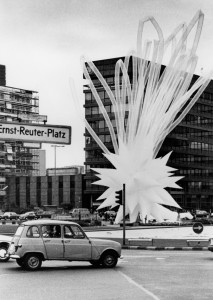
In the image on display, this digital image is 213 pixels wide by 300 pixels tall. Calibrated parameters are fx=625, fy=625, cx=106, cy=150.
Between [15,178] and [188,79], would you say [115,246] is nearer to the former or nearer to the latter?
[188,79]

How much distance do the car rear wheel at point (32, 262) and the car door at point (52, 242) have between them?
1.21ft

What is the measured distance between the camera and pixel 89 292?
14.6 meters

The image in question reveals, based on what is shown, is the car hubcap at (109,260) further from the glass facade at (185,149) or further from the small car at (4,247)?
the glass facade at (185,149)

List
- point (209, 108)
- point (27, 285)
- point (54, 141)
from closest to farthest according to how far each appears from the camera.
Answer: point (27, 285)
point (54, 141)
point (209, 108)

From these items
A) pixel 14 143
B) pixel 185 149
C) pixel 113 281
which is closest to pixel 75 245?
pixel 113 281

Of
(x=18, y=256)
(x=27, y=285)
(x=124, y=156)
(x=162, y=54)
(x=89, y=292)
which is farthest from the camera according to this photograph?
(x=124, y=156)

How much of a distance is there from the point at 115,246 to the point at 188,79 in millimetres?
42543

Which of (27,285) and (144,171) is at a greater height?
(144,171)

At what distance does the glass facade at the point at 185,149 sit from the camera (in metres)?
120

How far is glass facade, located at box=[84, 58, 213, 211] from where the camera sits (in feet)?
393

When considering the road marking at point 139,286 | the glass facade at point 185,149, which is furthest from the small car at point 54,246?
the glass facade at point 185,149

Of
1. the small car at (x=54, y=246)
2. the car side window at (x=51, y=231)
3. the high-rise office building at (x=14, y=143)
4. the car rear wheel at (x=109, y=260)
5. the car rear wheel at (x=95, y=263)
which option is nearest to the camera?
the small car at (x=54, y=246)

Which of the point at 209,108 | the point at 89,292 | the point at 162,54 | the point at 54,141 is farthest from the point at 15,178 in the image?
the point at 89,292

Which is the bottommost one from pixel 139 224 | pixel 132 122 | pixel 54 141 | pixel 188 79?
pixel 139 224
